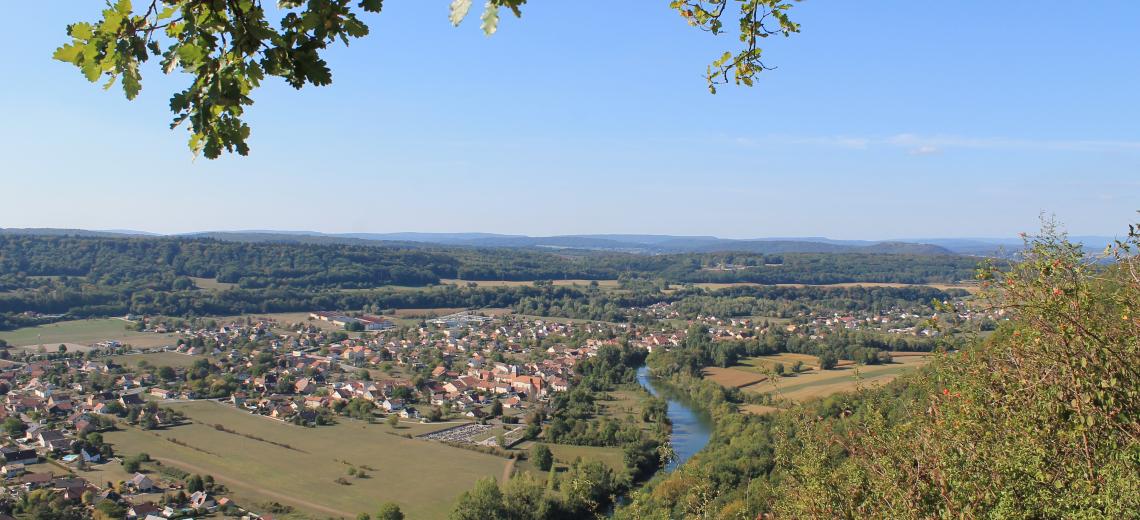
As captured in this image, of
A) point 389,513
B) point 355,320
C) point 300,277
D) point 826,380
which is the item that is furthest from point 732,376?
point 300,277

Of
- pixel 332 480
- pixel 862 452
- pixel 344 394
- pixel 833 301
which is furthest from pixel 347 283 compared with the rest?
pixel 862 452

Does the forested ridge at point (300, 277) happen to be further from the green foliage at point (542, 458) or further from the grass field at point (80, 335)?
the green foliage at point (542, 458)

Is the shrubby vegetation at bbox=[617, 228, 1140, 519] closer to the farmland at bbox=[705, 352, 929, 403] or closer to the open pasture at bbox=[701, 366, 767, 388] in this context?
the farmland at bbox=[705, 352, 929, 403]

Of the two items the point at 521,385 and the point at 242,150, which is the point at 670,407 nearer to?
the point at 521,385

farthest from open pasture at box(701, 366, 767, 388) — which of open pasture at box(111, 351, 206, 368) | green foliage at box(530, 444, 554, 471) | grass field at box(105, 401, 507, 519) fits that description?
open pasture at box(111, 351, 206, 368)

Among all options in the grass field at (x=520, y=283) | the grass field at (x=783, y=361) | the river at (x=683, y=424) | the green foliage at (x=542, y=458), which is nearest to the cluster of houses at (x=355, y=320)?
the grass field at (x=520, y=283)

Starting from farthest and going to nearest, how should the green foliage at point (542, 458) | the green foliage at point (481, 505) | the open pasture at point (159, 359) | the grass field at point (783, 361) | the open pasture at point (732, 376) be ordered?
1. the grass field at point (783, 361)
2. the open pasture at point (159, 359)
3. the open pasture at point (732, 376)
4. the green foliage at point (542, 458)
5. the green foliage at point (481, 505)
